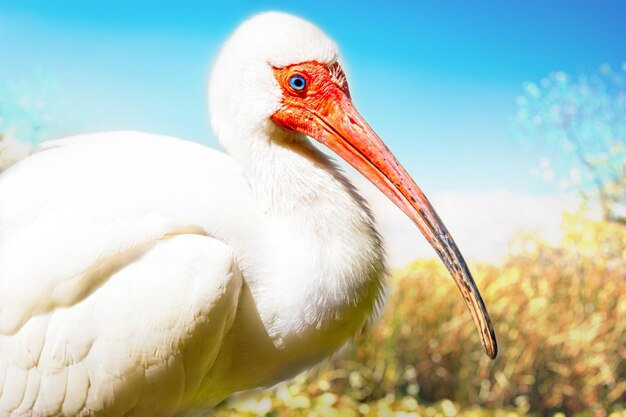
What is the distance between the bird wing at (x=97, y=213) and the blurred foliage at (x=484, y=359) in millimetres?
2177

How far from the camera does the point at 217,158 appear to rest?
6.23 ft

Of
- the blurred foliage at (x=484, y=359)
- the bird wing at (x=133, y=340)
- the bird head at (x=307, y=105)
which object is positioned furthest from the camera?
the blurred foliage at (x=484, y=359)

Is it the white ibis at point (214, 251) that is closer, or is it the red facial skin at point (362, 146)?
the white ibis at point (214, 251)

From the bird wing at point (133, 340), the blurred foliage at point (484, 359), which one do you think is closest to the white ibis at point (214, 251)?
the bird wing at point (133, 340)

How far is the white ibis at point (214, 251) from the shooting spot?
5.37 feet

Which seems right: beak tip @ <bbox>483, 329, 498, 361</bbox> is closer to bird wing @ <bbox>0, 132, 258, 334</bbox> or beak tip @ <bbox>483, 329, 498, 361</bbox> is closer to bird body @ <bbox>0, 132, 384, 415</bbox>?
bird body @ <bbox>0, 132, 384, 415</bbox>

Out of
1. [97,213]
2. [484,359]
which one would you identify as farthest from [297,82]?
[484,359]

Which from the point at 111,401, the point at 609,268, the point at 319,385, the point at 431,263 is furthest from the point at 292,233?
the point at 609,268

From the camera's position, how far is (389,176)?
1800 millimetres

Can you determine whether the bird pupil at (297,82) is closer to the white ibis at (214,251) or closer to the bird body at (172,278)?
the white ibis at (214,251)

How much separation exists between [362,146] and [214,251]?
458 mm

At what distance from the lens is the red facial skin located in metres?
1.79

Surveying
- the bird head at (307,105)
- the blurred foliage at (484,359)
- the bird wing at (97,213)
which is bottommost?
the blurred foliage at (484,359)

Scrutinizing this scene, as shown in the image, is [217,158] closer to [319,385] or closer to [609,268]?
[319,385]
